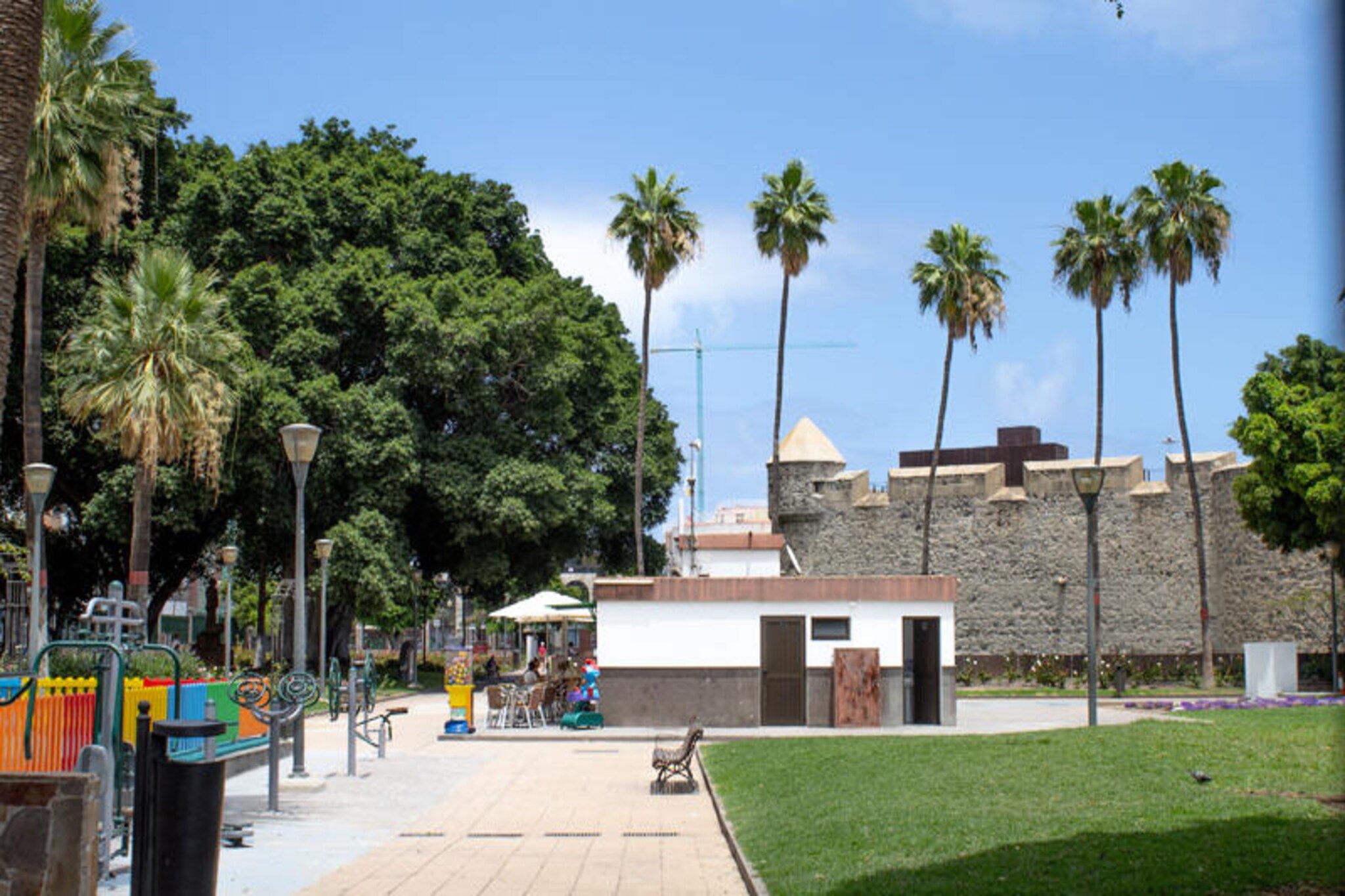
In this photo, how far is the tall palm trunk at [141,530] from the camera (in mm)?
26094

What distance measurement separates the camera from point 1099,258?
45125mm

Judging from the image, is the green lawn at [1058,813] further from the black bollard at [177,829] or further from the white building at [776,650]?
the white building at [776,650]

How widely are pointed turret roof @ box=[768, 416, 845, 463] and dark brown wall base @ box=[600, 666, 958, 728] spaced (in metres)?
27.0

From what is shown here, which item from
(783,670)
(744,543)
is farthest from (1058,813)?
(744,543)

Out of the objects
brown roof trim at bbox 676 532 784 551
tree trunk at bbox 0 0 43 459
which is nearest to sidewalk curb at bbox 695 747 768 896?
tree trunk at bbox 0 0 43 459

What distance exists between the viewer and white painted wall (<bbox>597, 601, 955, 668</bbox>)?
24.5 m

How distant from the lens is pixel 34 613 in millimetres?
21469

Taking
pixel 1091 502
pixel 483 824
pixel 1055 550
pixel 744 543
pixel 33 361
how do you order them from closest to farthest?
pixel 483 824 → pixel 1091 502 → pixel 33 361 → pixel 744 543 → pixel 1055 550

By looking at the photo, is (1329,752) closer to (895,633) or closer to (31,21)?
(895,633)

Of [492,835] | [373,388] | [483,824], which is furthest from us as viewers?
[373,388]

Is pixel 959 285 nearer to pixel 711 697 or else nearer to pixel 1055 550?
pixel 1055 550

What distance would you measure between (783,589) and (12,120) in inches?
681

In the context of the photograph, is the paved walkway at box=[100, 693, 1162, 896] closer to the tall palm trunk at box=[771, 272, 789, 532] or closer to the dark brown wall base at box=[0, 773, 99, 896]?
the dark brown wall base at box=[0, 773, 99, 896]

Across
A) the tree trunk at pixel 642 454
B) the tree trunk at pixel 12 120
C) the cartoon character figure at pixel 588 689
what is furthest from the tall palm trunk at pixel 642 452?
the tree trunk at pixel 12 120
